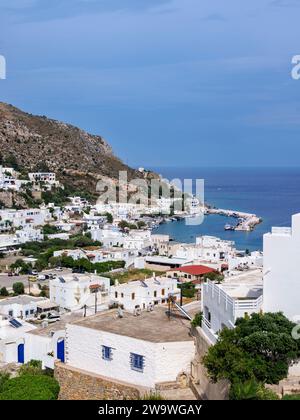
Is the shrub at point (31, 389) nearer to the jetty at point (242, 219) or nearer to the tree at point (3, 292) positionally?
the tree at point (3, 292)

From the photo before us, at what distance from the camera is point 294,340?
7188 millimetres

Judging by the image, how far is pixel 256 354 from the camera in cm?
708

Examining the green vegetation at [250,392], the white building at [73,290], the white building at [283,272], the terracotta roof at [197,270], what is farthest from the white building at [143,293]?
Result: the green vegetation at [250,392]

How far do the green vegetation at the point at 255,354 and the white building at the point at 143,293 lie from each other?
32.3 feet

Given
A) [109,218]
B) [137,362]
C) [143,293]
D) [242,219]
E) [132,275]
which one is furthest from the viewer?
[242,219]

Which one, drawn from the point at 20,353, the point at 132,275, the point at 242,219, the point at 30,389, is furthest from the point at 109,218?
the point at 30,389

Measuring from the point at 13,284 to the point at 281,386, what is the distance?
1950 cm

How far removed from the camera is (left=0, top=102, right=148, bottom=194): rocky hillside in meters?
63.3

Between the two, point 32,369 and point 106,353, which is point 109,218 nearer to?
point 32,369

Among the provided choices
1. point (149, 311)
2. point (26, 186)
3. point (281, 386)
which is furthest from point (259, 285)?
point (26, 186)

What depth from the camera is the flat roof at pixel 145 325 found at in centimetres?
916

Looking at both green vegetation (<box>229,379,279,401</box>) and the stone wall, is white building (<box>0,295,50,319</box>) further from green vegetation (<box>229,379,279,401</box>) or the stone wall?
green vegetation (<box>229,379,279,401</box>)

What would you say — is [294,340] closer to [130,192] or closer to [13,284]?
[13,284]

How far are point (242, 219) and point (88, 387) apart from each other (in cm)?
5732
